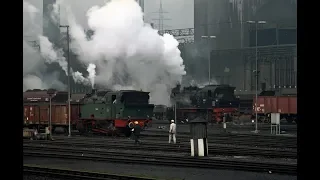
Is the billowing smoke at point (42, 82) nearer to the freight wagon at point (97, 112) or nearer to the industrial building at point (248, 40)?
the freight wagon at point (97, 112)

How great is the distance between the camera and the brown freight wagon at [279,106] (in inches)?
1858

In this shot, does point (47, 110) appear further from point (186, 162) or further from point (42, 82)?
point (42, 82)

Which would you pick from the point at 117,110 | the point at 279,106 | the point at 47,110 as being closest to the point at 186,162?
the point at 117,110

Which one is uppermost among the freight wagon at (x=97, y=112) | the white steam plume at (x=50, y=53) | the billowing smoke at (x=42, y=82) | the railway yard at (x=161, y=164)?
the white steam plume at (x=50, y=53)

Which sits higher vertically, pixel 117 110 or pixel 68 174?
pixel 117 110

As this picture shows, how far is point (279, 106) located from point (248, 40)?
155 feet

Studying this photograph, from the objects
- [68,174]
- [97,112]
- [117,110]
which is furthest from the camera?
[97,112]

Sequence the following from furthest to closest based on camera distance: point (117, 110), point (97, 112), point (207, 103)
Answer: point (207, 103) < point (97, 112) < point (117, 110)

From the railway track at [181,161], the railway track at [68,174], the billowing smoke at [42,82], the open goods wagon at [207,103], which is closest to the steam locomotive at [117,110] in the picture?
the railway track at [181,161]

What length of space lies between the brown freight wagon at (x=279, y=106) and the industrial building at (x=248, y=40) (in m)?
30.9

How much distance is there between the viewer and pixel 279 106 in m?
48.2

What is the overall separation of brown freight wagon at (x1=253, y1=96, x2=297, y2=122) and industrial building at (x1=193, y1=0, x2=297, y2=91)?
30.9m
